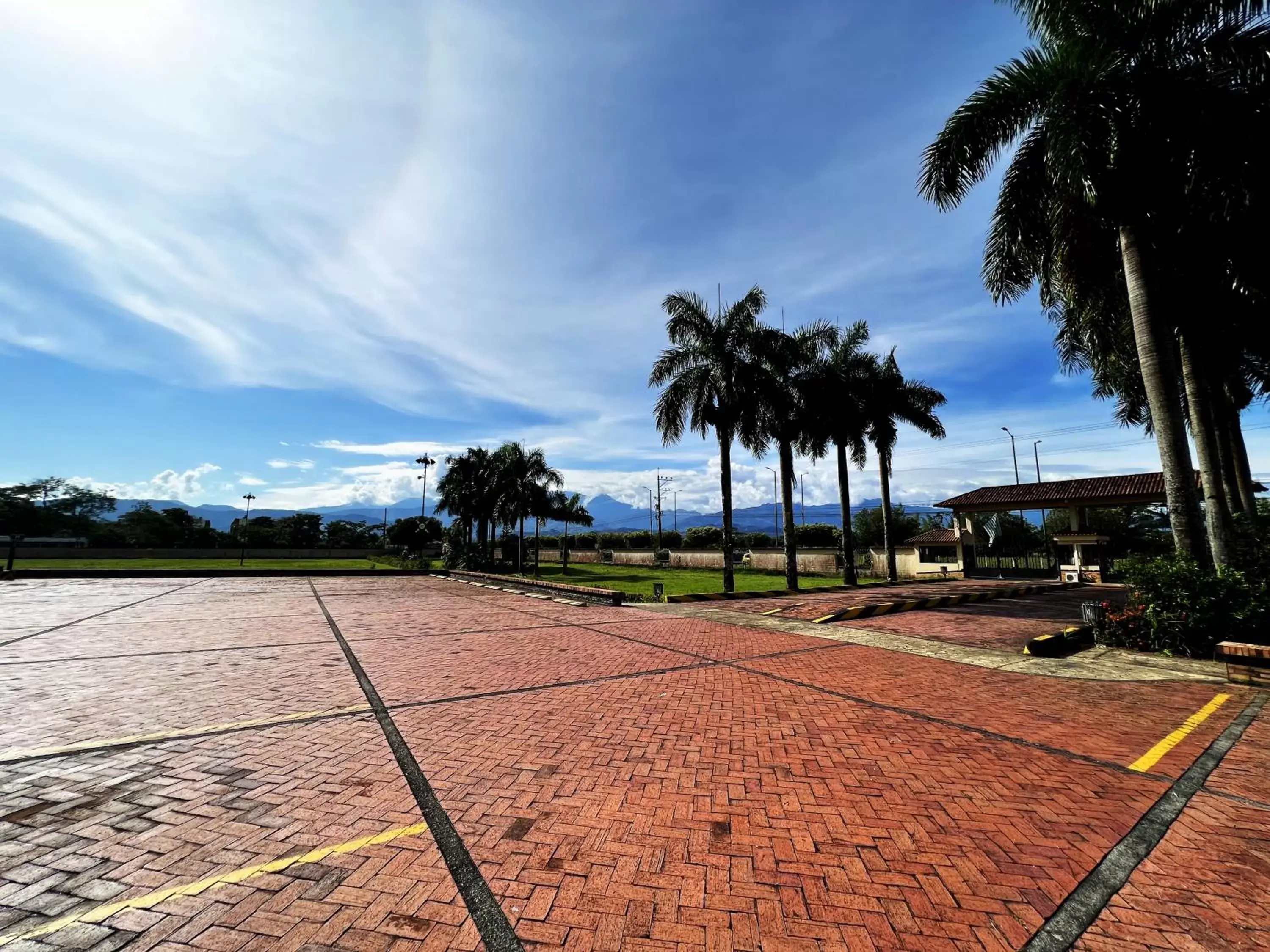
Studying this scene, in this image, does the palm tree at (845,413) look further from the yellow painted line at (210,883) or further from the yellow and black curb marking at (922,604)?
the yellow painted line at (210,883)

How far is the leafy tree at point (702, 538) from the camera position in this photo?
168 feet

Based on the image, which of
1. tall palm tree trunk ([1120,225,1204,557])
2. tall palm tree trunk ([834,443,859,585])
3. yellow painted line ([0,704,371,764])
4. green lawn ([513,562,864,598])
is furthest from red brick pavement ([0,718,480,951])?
tall palm tree trunk ([834,443,859,585])

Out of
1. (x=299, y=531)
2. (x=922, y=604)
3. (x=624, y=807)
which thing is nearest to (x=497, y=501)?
(x=922, y=604)

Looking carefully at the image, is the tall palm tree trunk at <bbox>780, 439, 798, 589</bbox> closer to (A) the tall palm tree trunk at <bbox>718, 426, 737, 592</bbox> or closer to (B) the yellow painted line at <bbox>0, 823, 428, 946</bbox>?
(A) the tall palm tree trunk at <bbox>718, 426, 737, 592</bbox>

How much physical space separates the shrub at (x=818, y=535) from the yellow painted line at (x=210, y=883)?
45820 millimetres

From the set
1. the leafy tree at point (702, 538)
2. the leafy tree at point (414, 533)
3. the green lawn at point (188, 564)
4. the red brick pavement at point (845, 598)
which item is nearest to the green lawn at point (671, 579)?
the red brick pavement at point (845, 598)

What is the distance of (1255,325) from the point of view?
13680mm

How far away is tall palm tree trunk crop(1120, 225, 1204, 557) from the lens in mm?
9500

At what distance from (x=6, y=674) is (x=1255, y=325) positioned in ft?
86.9

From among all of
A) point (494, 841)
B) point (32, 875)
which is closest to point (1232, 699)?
point (494, 841)

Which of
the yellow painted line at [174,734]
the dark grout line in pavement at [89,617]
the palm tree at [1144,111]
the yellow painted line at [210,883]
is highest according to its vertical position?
the palm tree at [1144,111]

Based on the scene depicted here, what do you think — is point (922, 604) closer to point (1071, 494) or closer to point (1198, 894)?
point (1198, 894)

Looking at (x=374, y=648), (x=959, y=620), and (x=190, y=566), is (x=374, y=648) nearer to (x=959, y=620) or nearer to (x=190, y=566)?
(x=959, y=620)

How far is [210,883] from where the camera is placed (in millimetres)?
2857
